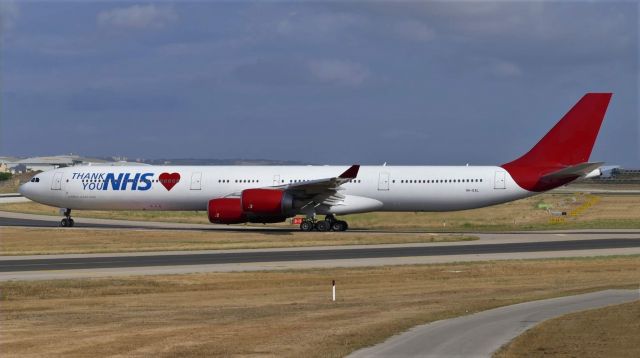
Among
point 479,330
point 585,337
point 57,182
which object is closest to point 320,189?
point 57,182

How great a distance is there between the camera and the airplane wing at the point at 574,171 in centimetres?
5334

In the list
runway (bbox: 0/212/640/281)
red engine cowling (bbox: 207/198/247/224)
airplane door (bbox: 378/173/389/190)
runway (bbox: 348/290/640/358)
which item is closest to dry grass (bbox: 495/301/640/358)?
runway (bbox: 348/290/640/358)

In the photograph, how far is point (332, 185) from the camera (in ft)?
186

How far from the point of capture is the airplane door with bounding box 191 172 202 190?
59.8m

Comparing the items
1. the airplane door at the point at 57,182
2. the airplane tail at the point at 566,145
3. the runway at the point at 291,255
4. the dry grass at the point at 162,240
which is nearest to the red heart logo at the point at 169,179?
the dry grass at the point at 162,240

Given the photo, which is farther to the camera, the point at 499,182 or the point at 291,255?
the point at 499,182

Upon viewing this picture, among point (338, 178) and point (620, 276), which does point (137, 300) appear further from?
point (338, 178)

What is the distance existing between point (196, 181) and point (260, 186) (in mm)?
4215

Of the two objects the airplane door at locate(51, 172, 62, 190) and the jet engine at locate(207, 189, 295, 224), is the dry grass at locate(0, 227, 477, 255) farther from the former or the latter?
the airplane door at locate(51, 172, 62, 190)

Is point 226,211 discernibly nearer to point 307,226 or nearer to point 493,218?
point 307,226

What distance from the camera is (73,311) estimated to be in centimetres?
2534

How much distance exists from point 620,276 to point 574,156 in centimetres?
2438

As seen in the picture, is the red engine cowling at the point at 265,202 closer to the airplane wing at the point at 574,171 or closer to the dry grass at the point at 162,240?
the dry grass at the point at 162,240

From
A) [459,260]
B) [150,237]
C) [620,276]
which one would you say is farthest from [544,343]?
[150,237]
